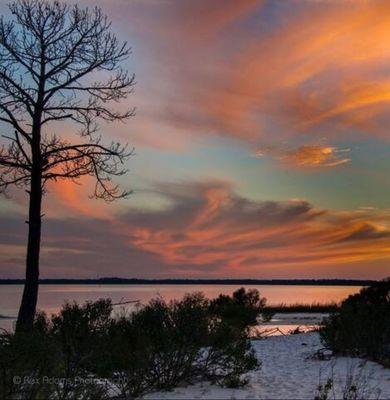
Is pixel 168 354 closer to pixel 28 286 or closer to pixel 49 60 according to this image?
pixel 28 286

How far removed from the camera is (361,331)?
17641 mm

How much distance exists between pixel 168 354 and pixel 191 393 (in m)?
0.95

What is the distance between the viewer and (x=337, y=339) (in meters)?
18.2

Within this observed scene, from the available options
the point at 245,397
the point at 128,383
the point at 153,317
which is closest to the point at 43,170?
the point at 153,317

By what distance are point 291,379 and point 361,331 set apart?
5049mm

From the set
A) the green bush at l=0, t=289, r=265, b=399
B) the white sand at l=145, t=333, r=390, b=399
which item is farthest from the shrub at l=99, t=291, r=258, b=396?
the white sand at l=145, t=333, r=390, b=399

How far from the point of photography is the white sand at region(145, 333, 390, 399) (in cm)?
1120

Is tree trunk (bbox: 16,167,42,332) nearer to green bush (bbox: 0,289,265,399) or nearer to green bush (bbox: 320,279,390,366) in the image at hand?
green bush (bbox: 0,289,265,399)

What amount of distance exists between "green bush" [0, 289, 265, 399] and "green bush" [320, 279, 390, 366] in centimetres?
568

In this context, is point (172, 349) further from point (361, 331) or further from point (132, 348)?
point (361, 331)

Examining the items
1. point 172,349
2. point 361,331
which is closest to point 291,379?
point 172,349

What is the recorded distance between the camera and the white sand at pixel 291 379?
11.2 m

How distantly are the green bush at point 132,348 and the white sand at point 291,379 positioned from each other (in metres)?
0.46

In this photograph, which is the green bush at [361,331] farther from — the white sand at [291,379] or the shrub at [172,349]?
the shrub at [172,349]
